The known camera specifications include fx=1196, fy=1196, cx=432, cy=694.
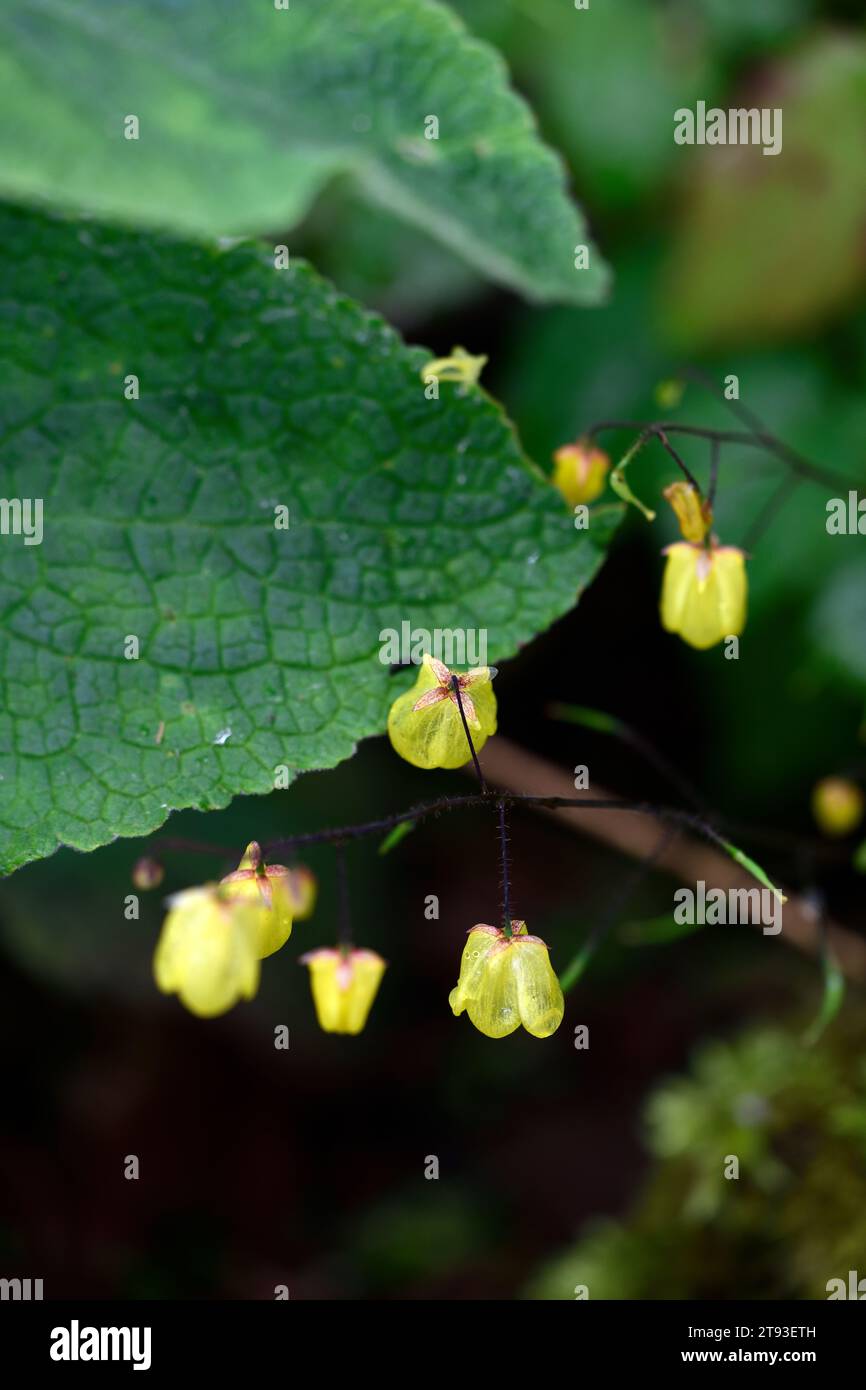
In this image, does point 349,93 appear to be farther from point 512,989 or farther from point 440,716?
point 512,989

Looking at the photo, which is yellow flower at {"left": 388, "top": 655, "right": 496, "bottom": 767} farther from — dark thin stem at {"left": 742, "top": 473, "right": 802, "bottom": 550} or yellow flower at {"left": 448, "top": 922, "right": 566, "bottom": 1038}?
dark thin stem at {"left": 742, "top": 473, "right": 802, "bottom": 550}

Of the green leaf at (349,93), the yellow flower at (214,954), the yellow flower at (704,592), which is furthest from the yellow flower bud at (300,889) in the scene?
the green leaf at (349,93)

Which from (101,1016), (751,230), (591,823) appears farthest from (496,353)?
(101,1016)

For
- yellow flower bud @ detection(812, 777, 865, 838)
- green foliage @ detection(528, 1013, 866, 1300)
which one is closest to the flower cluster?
yellow flower bud @ detection(812, 777, 865, 838)

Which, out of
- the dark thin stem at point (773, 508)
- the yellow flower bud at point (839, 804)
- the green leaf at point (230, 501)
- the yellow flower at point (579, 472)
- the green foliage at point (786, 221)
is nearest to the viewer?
the green leaf at point (230, 501)

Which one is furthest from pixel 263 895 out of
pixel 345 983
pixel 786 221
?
pixel 786 221

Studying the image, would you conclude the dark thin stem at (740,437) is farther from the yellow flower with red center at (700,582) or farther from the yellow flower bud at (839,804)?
the yellow flower bud at (839,804)

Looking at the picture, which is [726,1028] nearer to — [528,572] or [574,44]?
[528,572]
